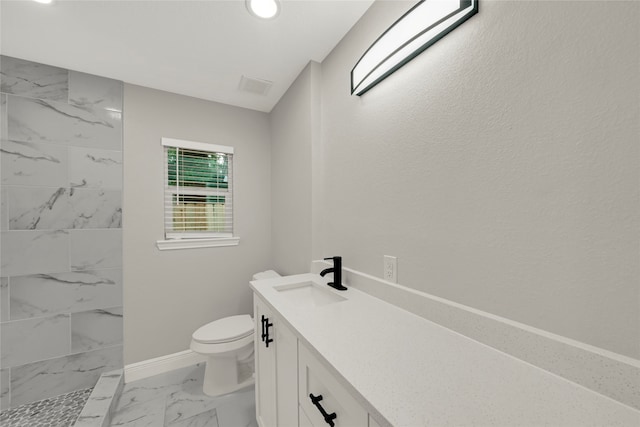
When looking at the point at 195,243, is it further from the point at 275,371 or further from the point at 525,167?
the point at 525,167

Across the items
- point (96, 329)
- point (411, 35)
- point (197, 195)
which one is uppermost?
point (411, 35)

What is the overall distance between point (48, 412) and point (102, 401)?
379 mm

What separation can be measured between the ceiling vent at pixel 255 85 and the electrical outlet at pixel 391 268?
1765 millimetres

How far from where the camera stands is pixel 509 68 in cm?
75

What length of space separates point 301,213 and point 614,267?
1.58m

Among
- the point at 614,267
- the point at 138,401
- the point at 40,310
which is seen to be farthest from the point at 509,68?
the point at 40,310

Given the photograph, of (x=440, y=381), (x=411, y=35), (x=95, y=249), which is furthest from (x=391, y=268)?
(x=95, y=249)

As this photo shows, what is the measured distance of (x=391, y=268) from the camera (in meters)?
1.17

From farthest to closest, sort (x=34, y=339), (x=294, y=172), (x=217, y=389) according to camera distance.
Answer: (x=294, y=172) → (x=217, y=389) → (x=34, y=339)

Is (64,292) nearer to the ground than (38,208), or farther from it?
nearer to the ground

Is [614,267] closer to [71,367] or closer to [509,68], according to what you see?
[509,68]

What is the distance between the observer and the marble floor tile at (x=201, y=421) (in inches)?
60.9

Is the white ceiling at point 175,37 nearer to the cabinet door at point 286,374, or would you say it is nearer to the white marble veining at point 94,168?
the white marble veining at point 94,168

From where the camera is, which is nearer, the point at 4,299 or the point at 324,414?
the point at 324,414
